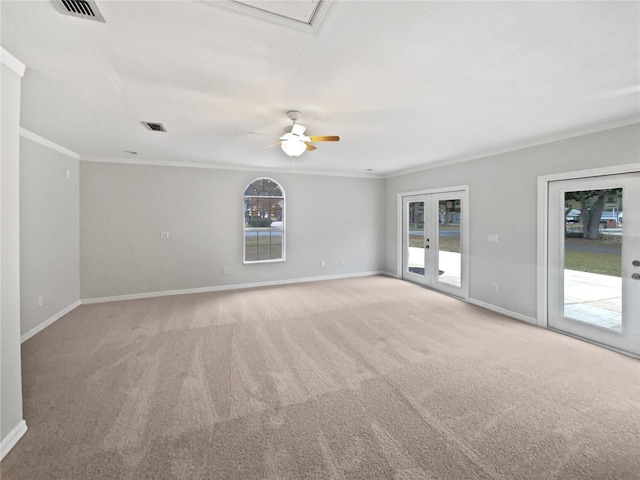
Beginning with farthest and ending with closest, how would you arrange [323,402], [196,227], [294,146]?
1. [196,227]
2. [294,146]
3. [323,402]

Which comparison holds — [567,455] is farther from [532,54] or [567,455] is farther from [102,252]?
[102,252]

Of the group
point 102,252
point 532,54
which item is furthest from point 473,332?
point 102,252

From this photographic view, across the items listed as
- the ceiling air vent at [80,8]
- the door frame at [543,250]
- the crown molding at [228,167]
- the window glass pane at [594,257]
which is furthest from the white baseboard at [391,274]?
the ceiling air vent at [80,8]

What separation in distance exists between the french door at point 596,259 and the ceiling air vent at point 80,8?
15.6 ft

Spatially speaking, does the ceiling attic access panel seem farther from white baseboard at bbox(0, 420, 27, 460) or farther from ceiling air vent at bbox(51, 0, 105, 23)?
white baseboard at bbox(0, 420, 27, 460)

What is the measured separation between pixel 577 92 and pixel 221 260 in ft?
18.3

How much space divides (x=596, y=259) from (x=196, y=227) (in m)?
6.07

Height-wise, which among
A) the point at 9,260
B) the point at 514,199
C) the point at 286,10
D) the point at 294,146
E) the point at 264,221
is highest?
the point at 286,10

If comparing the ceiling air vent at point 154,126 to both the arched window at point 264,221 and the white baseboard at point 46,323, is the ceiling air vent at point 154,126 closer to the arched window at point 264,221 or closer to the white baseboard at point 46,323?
the arched window at point 264,221

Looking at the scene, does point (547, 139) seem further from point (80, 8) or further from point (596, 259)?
point (80, 8)

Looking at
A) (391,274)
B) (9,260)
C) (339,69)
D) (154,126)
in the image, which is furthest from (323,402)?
(391,274)

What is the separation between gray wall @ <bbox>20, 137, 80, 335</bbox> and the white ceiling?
53 centimetres

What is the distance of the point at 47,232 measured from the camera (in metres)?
3.82

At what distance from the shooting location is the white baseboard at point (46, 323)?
3.39m
